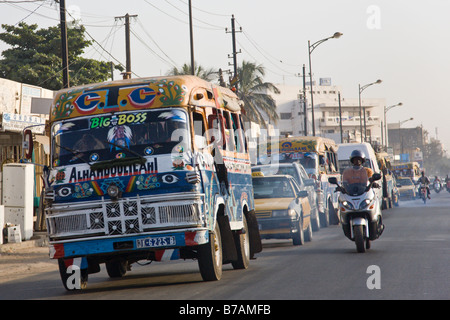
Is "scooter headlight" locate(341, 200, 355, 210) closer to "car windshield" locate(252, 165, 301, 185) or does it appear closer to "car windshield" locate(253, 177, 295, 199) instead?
"car windshield" locate(253, 177, 295, 199)

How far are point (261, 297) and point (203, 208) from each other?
183cm

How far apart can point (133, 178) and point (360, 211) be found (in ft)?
20.4

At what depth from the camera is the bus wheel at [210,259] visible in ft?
35.8

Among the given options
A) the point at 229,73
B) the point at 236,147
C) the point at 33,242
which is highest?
the point at 229,73

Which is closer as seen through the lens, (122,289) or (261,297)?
(261,297)

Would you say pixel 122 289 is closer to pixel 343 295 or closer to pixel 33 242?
pixel 343 295

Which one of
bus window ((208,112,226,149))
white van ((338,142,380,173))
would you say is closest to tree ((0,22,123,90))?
white van ((338,142,380,173))

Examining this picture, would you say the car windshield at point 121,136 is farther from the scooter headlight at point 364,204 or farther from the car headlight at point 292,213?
the car headlight at point 292,213

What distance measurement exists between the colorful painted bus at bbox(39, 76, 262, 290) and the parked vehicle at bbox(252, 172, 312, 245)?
6.24 m

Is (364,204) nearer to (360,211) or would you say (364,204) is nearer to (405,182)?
(360,211)
